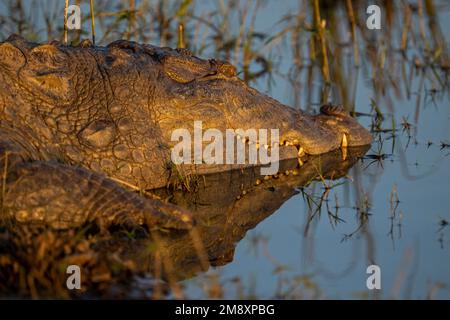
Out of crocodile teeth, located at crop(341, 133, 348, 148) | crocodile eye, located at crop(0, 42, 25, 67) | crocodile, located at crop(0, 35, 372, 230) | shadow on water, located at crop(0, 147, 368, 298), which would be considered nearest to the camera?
shadow on water, located at crop(0, 147, 368, 298)

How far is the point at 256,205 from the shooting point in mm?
6652

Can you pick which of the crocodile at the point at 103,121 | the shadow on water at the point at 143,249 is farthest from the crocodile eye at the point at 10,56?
the shadow on water at the point at 143,249

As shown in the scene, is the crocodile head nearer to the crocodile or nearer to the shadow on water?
the crocodile

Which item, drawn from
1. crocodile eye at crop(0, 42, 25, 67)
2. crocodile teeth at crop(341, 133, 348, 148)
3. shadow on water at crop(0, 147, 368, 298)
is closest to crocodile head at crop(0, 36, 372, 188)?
crocodile eye at crop(0, 42, 25, 67)

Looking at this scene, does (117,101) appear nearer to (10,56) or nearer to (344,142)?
(10,56)

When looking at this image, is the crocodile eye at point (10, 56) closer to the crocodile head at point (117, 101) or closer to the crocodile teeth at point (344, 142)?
the crocodile head at point (117, 101)

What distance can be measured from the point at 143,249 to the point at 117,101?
160 cm

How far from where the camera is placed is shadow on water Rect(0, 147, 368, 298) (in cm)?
468

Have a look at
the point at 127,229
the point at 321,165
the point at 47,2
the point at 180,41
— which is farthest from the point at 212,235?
the point at 47,2

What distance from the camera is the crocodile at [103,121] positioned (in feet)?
18.0

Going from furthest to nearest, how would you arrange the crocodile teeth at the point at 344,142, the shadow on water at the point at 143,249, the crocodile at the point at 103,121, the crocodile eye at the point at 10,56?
the crocodile teeth at the point at 344,142
the crocodile eye at the point at 10,56
the crocodile at the point at 103,121
the shadow on water at the point at 143,249

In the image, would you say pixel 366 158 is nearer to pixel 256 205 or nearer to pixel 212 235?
pixel 256 205
